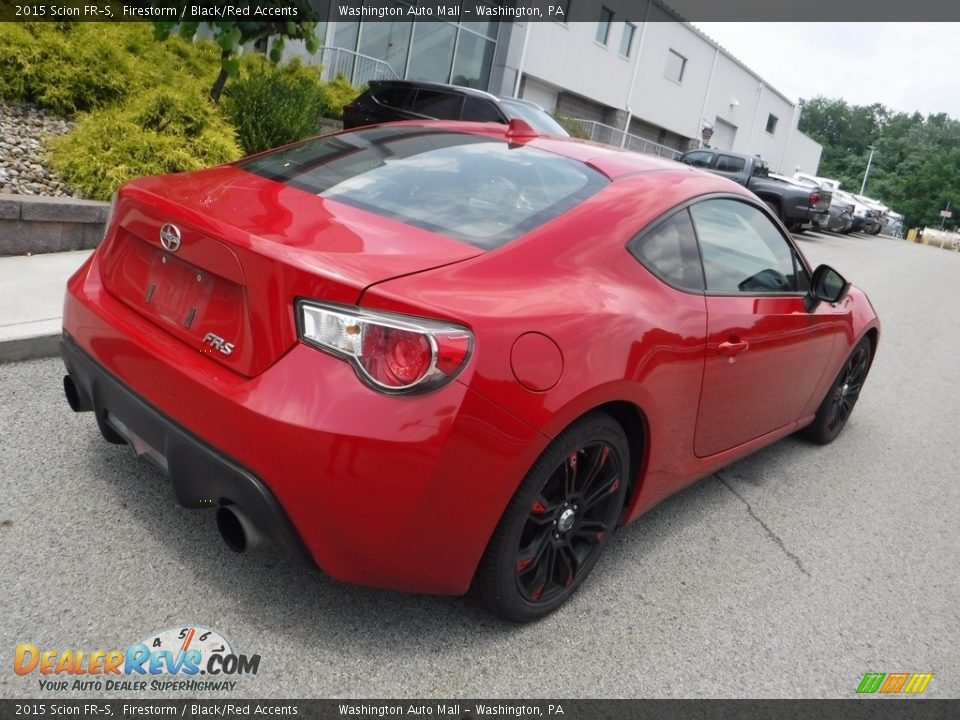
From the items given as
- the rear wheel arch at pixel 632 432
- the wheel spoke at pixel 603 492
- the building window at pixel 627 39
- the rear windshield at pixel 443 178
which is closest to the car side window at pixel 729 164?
the building window at pixel 627 39

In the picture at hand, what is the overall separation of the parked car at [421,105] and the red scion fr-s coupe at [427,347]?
28.5ft

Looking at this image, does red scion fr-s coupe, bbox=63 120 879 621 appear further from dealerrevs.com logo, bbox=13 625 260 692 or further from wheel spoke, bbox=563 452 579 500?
dealerrevs.com logo, bbox=13 625 260 692

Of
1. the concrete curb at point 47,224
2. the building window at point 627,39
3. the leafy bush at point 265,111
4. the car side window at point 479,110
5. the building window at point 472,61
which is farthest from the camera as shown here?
the building window at point 627,39

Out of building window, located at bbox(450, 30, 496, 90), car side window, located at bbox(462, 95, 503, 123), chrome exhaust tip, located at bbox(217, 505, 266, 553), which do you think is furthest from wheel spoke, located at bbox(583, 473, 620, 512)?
building window, located at bbox(450, 30, 496, 90)

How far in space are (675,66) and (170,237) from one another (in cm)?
3448

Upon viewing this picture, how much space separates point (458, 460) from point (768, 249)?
88.5 inches

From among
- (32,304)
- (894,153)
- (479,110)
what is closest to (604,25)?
(479,110)

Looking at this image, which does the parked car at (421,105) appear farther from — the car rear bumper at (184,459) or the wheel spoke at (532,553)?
the wheel spoke at (532,553)

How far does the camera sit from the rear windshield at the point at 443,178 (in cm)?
276

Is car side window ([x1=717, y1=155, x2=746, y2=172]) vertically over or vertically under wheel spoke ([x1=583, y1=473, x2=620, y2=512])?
over

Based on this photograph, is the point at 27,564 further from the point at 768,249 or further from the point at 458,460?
the point at 768,249

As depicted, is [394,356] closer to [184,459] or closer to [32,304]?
[184,459]

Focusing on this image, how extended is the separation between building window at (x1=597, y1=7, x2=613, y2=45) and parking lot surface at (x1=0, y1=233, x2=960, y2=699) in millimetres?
26518

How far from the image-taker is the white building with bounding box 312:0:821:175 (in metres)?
21.6
